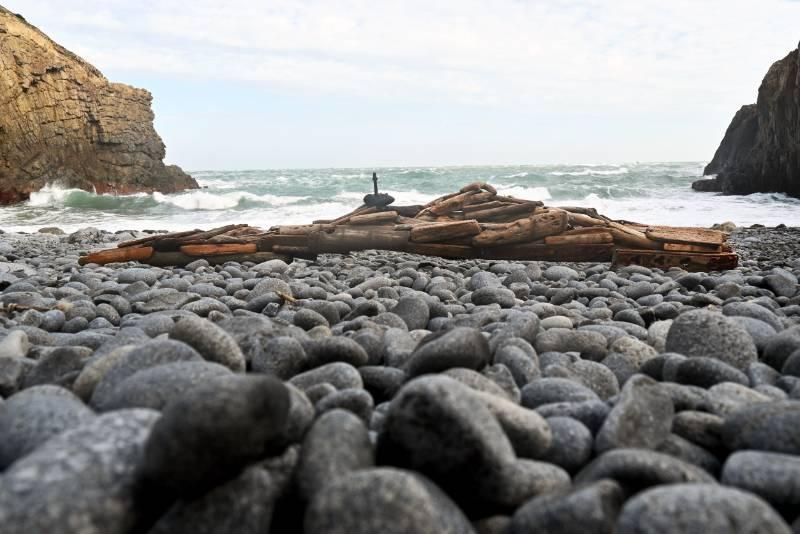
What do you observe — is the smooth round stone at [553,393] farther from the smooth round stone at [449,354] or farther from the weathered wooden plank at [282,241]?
the weathered wooden plank at [282,241]

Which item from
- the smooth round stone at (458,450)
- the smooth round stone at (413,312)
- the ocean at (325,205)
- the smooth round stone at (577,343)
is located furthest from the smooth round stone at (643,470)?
the ocean at (325,205)

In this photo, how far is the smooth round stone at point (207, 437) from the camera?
94 cm

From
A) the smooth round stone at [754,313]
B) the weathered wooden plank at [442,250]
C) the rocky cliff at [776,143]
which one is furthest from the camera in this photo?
the rocky cliff at [776,143]

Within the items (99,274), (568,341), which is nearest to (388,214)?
(99,274)

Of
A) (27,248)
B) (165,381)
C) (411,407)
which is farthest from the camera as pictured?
(27,248)

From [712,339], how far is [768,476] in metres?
1.12

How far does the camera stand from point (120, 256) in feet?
18.3

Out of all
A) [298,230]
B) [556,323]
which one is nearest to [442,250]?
[298,230]

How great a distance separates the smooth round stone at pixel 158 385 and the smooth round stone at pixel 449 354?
53 cm

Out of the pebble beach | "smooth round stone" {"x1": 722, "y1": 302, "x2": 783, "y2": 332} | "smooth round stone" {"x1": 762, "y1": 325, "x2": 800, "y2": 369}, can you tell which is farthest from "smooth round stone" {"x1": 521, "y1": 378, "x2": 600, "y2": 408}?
"smooth round stone" {"x1": 722, "y1": 302, "x2": 783, "y2": 332}

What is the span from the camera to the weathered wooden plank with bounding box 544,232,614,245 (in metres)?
5.40

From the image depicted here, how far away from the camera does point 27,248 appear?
26.0ft

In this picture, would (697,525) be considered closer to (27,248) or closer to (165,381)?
(165,381)

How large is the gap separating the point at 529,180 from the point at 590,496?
31226mm
